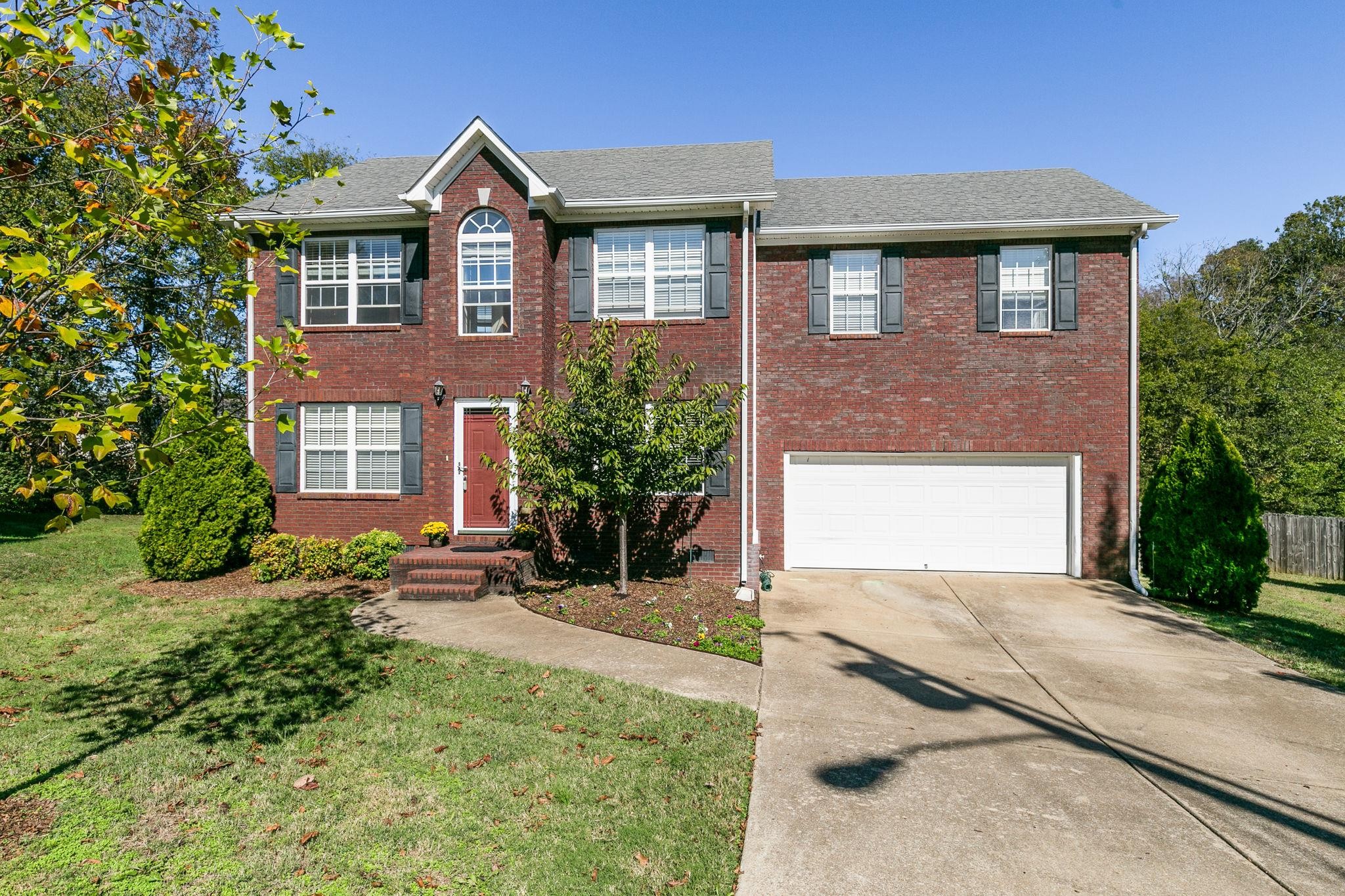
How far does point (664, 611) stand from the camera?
8.51 m

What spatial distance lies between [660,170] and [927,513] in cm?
799

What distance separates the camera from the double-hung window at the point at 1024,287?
11.1 m

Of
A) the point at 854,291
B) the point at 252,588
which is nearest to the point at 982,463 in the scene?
the point at 854,291

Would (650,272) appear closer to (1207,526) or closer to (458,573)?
(458,573)

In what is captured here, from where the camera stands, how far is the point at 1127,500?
1084 centimetres

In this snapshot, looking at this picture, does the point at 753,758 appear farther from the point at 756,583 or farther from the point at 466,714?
the point at 756,583

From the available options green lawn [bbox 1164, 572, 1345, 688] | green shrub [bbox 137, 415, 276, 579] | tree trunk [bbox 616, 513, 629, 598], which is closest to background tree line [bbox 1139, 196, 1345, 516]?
green lawn [bbox 1164, 572, 1345, 688]

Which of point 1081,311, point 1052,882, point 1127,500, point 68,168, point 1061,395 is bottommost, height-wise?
point 1052,882

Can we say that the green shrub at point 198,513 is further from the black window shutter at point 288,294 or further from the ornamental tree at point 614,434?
the ornamental tree at point 614,434

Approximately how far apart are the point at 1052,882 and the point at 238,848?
4319mm

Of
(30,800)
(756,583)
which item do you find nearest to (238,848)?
(30,800)

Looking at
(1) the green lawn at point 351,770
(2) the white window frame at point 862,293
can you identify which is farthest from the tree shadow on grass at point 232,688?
(2) the white window frame at point 862,293

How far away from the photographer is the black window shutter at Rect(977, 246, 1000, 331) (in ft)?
36.2

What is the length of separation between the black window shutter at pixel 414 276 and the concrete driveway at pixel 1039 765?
26.1ft
